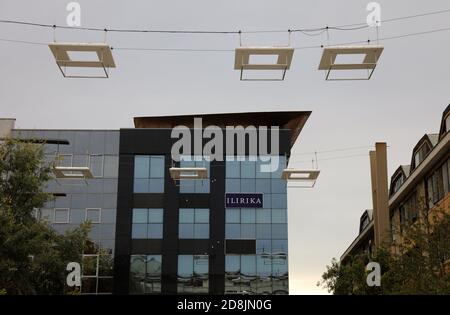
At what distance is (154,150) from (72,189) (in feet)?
28.8

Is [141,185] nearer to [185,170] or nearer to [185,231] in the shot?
[185,231]

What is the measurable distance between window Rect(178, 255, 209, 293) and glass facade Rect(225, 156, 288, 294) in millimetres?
2013

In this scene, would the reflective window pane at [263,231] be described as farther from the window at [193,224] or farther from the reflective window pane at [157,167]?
the reflective window pane at [157,167]

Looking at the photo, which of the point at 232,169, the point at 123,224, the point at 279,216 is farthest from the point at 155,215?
the point at 279,216

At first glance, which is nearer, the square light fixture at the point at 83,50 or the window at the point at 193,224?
the square light fixture at the point at 83,50

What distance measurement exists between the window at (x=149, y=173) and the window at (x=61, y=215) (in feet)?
23.0

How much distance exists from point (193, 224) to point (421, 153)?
22.3 metres

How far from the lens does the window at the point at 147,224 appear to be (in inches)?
2731

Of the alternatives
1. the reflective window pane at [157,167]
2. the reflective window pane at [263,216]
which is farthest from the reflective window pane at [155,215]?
the reflective window pane at [263,216]

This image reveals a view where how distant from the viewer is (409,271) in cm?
3122

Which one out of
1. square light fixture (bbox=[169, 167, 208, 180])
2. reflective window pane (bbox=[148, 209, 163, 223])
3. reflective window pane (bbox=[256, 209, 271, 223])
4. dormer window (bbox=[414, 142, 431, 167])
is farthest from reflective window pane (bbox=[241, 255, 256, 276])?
square light fixture (bbox=[169, 167, 208, 180])
